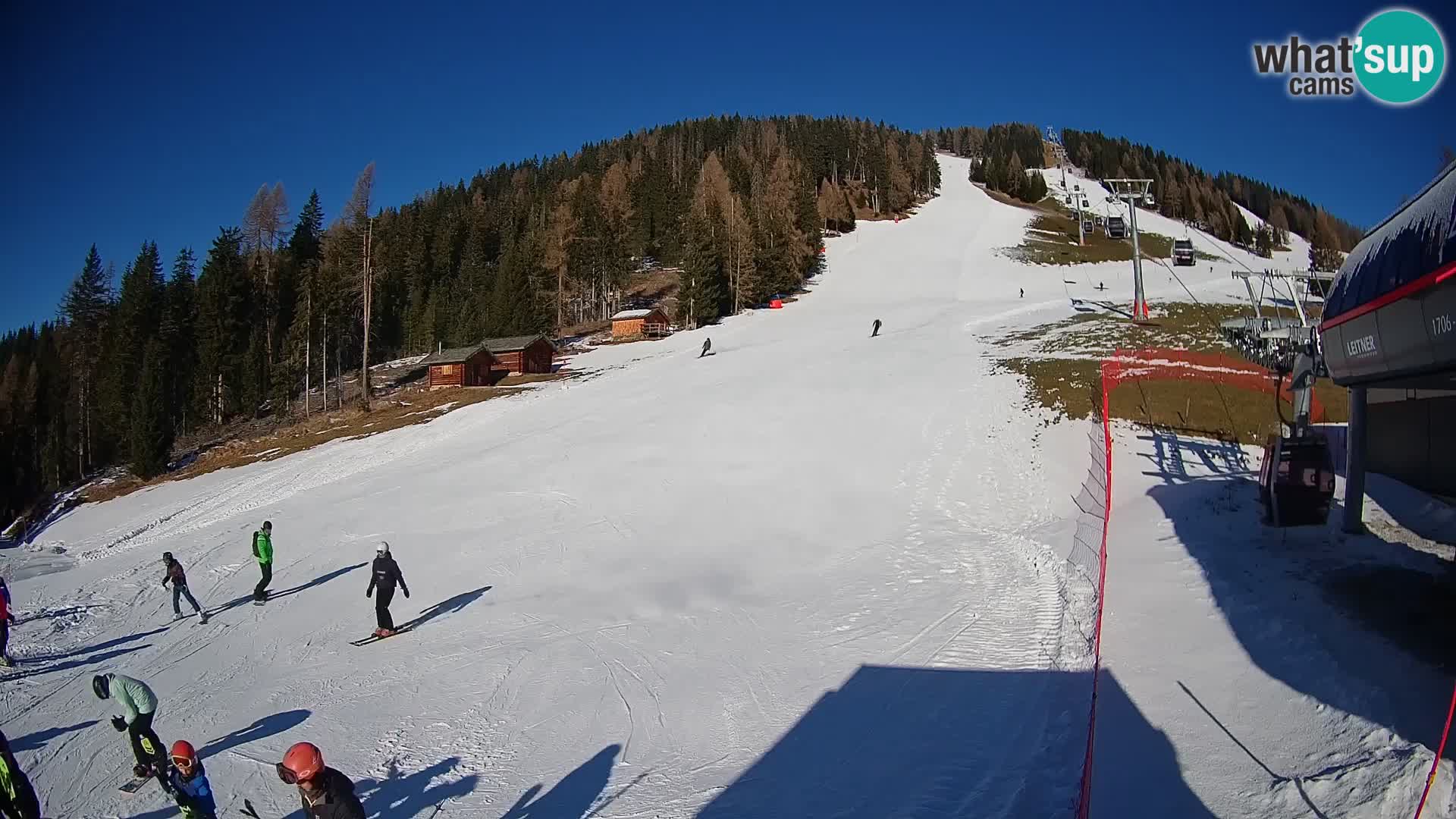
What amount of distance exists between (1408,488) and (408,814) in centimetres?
1471

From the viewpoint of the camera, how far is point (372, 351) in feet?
241

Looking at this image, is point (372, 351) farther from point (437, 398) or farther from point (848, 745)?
point (848, 745)

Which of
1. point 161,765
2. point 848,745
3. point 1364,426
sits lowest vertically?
point 848,745

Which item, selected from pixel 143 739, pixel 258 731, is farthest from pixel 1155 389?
pixel 143 739

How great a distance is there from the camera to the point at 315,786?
5039 mm

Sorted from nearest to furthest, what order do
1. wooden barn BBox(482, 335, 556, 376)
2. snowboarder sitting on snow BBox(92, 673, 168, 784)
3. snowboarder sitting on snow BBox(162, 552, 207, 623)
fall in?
snowboarder sitting on snow BBox(92, 673, 168, 784), snowboarder sitting on snow BBox(162, 552, 207, 623), wooden barn BBox(482, 335, 556, 376)

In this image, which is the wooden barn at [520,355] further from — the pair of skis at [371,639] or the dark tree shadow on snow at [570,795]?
the dark tree shadow on snow at [570,795]

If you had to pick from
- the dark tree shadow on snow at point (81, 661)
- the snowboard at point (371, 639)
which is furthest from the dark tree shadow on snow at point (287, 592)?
the snowboard at point (371, 639)

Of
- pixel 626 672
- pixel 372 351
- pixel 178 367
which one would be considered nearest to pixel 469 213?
pixel 372 351

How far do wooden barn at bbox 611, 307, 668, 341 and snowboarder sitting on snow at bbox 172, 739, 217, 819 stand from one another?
1991 inches

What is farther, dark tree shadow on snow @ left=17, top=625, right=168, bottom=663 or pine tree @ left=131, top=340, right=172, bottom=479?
pine tree @ left=131, top=340, right=172, bottom=479

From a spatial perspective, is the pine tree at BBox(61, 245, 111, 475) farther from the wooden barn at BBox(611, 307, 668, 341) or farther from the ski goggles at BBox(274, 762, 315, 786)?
the ski goggles at BBox(274, 762, 315, 786)

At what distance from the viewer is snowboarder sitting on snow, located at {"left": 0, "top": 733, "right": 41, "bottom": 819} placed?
6188 millimetres

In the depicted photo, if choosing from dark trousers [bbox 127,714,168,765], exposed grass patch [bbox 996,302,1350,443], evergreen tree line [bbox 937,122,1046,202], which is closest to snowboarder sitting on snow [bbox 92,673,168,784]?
dark trousers [bbox 127,714,168,765]
